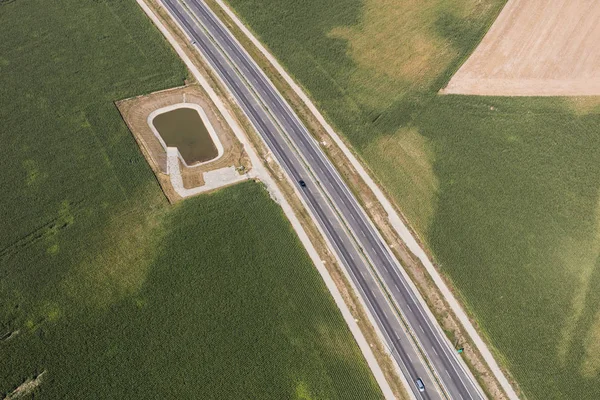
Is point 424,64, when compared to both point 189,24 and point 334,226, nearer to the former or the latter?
point 334,226

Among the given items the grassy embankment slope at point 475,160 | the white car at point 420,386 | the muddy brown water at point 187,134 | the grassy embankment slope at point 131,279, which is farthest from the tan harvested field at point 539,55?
the white car at point 420,386

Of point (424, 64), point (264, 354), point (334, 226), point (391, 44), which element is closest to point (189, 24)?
point (391, 44)

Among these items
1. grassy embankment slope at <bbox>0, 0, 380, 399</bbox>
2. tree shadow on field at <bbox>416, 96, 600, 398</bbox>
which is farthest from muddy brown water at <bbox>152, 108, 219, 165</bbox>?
tree shadow on field at <bbox>416, 96, 600, 398</bbox>

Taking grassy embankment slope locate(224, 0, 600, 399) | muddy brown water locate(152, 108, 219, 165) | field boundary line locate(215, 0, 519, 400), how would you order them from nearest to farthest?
field boundary line locate(215, 0, 519, 400), grassy embankment slope locate(224, 0, 600, 399), muddy brown water locate(152, 108, 219, 165)

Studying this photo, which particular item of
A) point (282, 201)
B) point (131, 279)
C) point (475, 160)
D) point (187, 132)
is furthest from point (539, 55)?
point (131, 279)

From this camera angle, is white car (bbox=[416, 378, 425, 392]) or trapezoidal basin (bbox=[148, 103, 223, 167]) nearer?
white car (bbox=[416, 378, 425, 392])

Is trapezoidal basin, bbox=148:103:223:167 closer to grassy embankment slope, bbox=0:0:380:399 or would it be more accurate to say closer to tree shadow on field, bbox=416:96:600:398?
grassy embankment slope, bbox=0:0:380:399

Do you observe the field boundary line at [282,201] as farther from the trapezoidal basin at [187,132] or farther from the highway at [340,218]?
the trapezoidal basin at [187,132]
